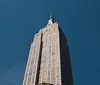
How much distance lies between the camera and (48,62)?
63.8m

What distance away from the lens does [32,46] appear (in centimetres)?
7562

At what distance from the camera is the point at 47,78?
58.4 meters

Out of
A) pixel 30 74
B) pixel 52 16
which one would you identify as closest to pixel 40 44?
pixel 30 74

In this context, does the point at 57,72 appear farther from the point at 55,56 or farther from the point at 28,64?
the point at 28,64

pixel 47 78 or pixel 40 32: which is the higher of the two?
pixel 40 32

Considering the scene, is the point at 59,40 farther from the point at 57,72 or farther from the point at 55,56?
the point at 57,72

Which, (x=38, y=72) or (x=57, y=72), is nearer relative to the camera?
(x=57, y=72)

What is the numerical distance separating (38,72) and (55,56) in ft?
24.8

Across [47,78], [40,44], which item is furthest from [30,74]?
[40,44]

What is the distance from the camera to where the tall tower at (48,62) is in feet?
191

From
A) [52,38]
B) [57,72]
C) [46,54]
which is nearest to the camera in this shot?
[57,72]

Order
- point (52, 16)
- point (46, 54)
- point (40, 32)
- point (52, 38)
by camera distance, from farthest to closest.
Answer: point (52, 16), point (40, 32), point (52, 38), point (46, 54)

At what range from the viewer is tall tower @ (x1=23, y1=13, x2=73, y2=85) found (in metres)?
58.2

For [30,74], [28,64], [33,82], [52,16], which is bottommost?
[33,82]
